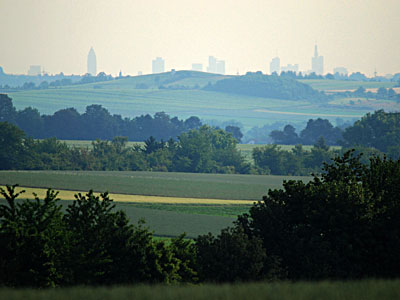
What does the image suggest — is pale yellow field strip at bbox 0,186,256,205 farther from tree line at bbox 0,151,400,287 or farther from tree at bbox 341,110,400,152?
tree at bbox 341,110,400,152

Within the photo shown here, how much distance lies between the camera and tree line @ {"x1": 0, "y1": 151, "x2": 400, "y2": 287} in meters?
22.3

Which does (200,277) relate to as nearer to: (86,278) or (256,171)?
(86,278)

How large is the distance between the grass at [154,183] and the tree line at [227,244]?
47.8m

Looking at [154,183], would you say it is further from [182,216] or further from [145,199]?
[182,216]

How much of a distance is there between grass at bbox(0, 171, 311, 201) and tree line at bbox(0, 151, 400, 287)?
157ft

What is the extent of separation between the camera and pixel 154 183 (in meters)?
88.9

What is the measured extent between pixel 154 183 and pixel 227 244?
6429 cm

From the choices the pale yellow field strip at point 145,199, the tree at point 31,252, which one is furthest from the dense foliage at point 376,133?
the tree at point 31,252

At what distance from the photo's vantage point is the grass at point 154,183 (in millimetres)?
79062

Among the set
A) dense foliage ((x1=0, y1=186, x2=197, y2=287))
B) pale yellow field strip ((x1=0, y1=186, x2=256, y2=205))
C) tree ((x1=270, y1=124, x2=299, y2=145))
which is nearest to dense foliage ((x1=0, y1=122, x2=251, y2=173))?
pale yellow field strip ((x1=0, y1=186, x2=256, y2=205))

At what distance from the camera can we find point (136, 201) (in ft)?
230

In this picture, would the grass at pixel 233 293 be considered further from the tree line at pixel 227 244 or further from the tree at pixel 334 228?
the tree at pixel 334 228

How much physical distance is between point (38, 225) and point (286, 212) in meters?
10.2

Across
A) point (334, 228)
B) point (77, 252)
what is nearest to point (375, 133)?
point (334, 228)
